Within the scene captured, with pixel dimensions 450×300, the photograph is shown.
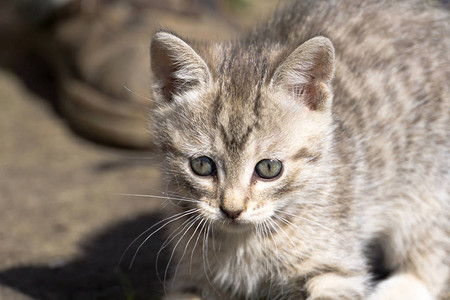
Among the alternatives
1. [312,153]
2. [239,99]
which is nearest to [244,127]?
[239,99]

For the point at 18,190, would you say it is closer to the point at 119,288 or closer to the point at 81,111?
the point at 81,111

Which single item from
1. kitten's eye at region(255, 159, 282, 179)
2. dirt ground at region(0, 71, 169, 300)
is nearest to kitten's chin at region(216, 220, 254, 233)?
kitten's eye at region(255, 159, 282, 179)

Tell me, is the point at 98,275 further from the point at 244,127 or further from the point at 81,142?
the point at 81,142

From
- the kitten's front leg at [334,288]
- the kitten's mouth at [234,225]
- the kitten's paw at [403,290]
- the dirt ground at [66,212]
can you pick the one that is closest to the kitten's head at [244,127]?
the kitten's mouth at [234,225]

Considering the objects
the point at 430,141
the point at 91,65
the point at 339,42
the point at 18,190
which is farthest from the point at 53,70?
the point at 430,141

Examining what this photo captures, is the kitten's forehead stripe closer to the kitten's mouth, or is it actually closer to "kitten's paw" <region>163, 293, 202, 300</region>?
the kitten's mouth

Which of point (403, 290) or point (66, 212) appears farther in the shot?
point (66, 212)
